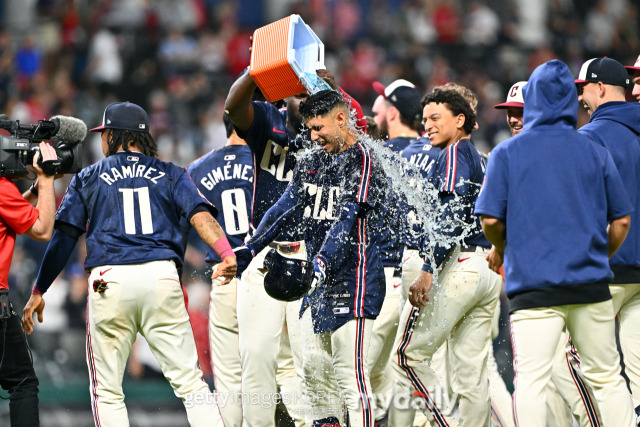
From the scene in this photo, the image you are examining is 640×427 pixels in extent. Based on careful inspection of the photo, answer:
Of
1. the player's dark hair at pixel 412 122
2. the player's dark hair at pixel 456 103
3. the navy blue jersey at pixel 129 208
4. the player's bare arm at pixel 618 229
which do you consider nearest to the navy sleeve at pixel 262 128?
the navy blue jersey at pixel 129 208

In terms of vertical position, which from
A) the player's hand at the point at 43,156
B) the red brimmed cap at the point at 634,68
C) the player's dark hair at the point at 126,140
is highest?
the red brimmed cap at the point at 634,68

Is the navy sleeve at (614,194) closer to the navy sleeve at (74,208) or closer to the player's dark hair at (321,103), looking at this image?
the player's dark hair at (321,103)

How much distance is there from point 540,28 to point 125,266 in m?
11.7

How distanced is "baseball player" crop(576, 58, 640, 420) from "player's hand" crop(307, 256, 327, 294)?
6.05ft

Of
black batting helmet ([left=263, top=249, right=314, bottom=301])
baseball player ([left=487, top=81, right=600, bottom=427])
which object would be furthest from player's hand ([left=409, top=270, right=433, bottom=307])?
black batting helmet ([left=263, top=249, right=314, bottom=301])

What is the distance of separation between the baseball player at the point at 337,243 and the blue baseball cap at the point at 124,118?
3.84 ft

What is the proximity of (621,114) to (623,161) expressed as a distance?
1.10 ft

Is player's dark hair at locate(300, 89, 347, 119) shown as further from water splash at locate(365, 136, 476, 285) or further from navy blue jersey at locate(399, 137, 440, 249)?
navy blue jersey at locate(399, 137, 440, 249)

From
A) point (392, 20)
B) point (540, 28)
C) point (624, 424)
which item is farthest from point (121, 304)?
point (540, 28)

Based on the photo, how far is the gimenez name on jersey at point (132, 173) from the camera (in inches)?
221

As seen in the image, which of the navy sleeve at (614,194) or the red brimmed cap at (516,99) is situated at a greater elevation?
the red brimmed cap at (516,99)

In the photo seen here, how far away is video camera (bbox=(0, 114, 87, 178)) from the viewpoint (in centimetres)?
544

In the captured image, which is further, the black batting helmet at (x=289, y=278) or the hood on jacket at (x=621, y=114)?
the hood on jacket at (x=621, y=114)

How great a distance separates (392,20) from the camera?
588 inches
